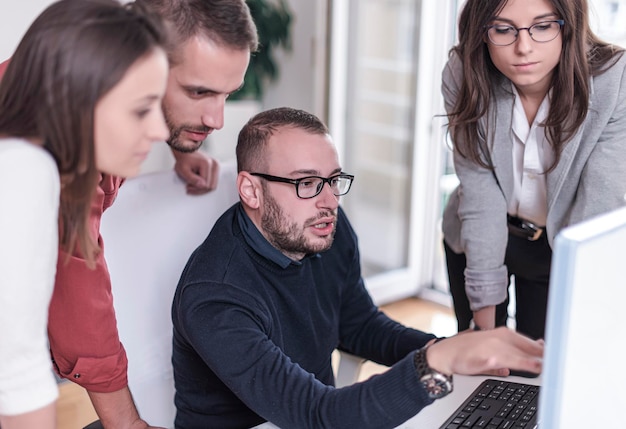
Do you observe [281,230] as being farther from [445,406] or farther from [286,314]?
[445,406]

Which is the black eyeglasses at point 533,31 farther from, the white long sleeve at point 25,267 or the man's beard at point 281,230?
the white long sleeve at point 25,267

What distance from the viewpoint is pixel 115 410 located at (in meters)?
1.22

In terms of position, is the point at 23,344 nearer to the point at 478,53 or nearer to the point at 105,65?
the point at 105,65

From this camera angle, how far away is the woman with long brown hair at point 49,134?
76 centimetres

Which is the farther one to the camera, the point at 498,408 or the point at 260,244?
the point at 260,244

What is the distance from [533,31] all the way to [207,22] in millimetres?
617

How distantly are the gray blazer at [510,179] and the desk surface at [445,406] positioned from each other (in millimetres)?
312

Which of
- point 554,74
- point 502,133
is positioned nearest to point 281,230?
point 502,133

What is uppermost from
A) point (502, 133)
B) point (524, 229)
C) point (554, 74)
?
point (554, 74)

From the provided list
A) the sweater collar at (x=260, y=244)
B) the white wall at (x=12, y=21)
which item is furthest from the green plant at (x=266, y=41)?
the sweater collar at (x=260, y=244)

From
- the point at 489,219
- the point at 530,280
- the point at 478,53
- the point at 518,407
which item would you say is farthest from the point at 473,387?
the point at 478,53

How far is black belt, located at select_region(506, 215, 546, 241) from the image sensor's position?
5.53ft

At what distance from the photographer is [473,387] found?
4.24ft

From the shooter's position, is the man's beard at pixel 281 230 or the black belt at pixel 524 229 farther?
the black belt at pixel 524 229
